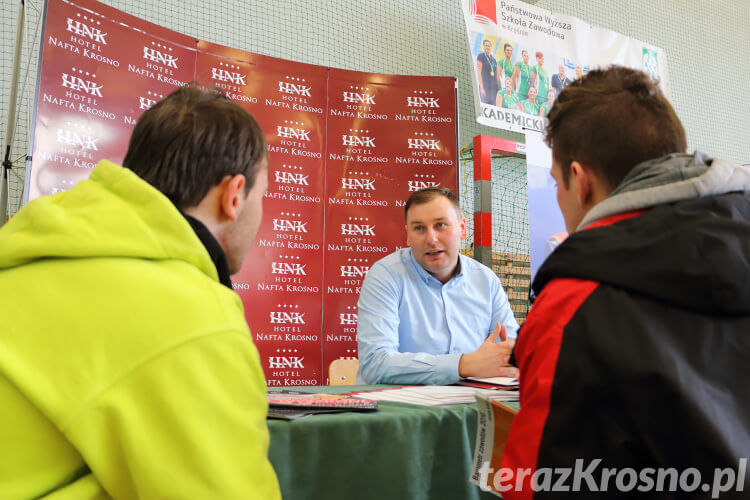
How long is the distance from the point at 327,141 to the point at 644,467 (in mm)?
3404

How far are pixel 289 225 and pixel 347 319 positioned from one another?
0.72 metres

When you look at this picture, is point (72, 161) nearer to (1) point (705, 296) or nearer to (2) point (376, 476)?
(2) point (376, 476)

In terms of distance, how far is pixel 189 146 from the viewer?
1.01m

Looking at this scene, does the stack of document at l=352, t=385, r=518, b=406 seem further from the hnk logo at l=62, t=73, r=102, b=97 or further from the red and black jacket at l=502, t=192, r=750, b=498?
the hnk logo at l=62, t=73, r=102, b=97

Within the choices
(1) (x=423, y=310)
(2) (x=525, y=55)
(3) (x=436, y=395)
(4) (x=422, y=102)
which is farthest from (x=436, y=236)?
(2) (x=525, y=55)

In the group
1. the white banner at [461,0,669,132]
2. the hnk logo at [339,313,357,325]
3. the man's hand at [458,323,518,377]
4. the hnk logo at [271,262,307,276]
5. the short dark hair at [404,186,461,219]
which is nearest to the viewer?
the man's hand at [458,323,518,377]

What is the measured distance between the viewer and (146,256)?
32.9 inches

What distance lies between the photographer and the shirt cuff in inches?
73.9

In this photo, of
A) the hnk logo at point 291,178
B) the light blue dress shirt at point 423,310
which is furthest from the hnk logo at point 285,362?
the light blue dress shirt at point 423,310

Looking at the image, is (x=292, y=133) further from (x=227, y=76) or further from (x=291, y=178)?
(x=227, y=76)

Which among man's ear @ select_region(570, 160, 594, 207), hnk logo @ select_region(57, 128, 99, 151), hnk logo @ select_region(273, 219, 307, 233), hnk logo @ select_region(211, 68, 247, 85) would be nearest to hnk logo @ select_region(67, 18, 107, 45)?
hnk logo @ select_region(57, 128, 99, 151)

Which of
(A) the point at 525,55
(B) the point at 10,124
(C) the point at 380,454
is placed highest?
(A) the point at 525,55

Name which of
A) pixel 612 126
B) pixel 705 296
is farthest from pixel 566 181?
pixel 705 296

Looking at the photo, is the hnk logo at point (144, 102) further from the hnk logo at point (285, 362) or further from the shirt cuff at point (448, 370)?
the shirt cuff at point (448, 370)
